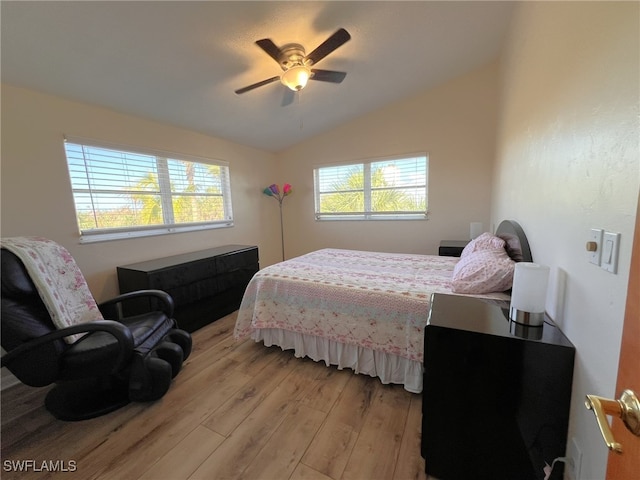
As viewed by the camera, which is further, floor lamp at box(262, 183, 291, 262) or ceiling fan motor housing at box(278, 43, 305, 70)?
floor lamp at box(262, 183, 291, 262)

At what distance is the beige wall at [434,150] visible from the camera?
134 inches

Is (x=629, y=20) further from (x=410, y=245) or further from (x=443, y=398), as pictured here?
(x=410, y=245)

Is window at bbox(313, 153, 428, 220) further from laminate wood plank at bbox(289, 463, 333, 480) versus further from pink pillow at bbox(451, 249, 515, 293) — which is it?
laminate wood plank at bbox(289, 463, 333, 480)

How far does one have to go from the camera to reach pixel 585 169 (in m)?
1.00

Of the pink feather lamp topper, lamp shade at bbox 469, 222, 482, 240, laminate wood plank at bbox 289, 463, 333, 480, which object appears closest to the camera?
laminate wood plank at bbox 289, 463, 333, 480

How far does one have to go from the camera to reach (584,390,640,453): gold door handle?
470mm

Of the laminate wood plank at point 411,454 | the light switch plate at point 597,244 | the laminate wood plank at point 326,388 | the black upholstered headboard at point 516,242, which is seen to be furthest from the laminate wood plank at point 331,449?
the black upholstered headboard at point 516,242

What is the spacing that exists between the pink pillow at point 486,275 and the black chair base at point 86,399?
2363 mm

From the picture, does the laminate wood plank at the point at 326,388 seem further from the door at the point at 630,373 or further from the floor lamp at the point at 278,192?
the floor lamp at the point at 278,192

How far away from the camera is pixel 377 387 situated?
1.91 metres

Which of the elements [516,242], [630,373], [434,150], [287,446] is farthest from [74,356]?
[434,150]

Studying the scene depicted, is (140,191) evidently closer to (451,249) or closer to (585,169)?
(585,169)

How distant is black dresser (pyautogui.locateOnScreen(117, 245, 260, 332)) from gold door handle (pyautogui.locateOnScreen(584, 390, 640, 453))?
2.84 meters

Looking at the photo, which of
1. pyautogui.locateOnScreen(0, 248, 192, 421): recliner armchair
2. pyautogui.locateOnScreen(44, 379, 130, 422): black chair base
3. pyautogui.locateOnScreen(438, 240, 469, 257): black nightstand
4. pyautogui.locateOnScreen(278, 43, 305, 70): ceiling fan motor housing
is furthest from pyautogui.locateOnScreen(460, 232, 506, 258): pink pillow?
pyautogui.locateOnScreen(44, 379, 130, 422): black chair base
